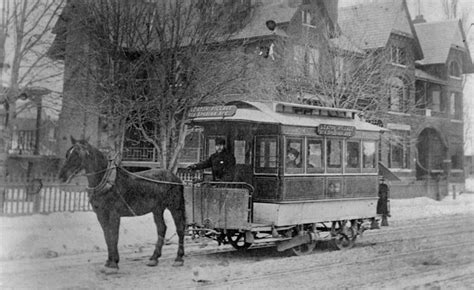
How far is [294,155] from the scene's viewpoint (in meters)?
10.2

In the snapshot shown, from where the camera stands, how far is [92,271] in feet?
25.9

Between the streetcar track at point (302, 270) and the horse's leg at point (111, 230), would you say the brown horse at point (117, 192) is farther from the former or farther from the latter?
the streetcar track at point (302, 270)

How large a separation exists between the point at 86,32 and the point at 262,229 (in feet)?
22.8

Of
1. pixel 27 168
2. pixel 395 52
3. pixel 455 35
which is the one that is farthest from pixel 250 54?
pixel 455 35

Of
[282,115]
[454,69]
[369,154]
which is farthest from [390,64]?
[282,115]

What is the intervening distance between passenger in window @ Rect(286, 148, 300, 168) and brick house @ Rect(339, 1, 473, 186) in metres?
17.4

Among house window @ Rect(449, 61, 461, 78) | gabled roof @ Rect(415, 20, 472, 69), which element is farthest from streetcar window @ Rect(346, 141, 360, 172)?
house window @ Rect(449, 61, 461, 78)

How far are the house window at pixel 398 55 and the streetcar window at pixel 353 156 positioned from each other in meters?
19.7

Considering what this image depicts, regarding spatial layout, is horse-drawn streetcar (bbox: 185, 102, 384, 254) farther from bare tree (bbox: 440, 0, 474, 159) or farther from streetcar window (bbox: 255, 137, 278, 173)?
bare tree (bbox: 440, 0, 474, 159)

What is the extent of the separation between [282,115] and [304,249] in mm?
2920

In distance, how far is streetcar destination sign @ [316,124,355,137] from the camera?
1051 centimetres

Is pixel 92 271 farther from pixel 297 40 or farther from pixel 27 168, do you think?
pixel 297 40

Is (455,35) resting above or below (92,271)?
above

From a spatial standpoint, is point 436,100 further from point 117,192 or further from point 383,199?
point 117,192
